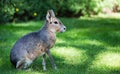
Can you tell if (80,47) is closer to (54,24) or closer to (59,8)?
(54,24)

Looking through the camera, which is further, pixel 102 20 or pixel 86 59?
pixel 102 20

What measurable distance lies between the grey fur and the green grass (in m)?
0.21

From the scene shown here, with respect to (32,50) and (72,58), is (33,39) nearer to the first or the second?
(32,50)

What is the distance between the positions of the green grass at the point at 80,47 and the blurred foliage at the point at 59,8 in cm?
91

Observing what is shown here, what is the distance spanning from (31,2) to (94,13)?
10.4ft

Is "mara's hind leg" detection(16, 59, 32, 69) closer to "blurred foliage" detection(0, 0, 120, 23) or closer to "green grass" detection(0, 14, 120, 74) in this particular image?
"green grass" detection(0, 14, 120, 74)

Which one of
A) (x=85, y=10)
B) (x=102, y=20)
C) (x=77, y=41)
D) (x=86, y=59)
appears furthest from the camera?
(x=85, y=10)

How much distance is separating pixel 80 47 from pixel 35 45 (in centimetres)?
281

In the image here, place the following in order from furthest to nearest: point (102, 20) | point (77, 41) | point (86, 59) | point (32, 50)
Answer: point (102, 20), point (77, 41), point (86, 59), point (32, 50)

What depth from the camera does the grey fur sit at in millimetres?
7914

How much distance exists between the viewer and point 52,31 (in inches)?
322

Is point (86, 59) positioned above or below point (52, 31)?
below

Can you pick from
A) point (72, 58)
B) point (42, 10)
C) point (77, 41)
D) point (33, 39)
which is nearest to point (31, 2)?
point (42, 10)

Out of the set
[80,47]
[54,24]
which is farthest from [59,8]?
[54,24]
